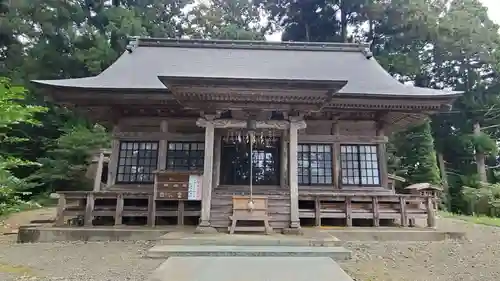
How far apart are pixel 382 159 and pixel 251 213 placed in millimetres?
4995

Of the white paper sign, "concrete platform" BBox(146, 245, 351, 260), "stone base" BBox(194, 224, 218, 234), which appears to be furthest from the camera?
the white paper sign

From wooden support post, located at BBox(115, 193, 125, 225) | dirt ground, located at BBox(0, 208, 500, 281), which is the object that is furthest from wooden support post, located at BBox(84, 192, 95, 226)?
dirt ground, located at BBox(0, 208, 500, 281)

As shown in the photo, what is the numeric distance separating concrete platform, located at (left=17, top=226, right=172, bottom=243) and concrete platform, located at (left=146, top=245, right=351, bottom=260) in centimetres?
159

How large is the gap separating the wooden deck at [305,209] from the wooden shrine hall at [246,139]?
0.03 m

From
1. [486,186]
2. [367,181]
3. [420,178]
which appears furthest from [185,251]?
[486,186]

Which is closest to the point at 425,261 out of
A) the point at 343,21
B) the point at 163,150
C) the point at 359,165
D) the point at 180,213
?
the point at 359,165

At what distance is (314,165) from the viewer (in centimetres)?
1037

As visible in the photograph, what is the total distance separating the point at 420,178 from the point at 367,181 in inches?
376

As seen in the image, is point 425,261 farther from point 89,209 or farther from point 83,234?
point 89,209

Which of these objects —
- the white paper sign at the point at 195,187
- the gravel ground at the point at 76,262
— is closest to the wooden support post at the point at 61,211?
the gravel ground at the point at 76,262

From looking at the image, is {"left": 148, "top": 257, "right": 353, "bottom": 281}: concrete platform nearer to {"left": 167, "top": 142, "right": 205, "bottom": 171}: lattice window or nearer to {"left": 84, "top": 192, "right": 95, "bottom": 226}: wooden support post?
{"left": 84, "top": 192, "right": 95, "bottom": 226}: wooden support post

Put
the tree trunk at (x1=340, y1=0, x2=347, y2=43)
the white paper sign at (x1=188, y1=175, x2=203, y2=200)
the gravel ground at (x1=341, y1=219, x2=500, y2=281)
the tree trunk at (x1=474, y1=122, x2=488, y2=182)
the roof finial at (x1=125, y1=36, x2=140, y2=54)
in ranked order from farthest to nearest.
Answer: the tree trunk at (x1=340, y1=0, x2=347, y2=43) → the tree trunk at (x1=474, y1=122, x2=488, y2=182) → the roof finial at (x1=125, y1=36, x2=140, y2=54) → the white paper sign at (x1=188, y1=175, x2=203, y2=200) → the gravel ground at (x1=341, y1=219, x2=500, y2=281)

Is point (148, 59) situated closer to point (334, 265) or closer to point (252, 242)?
point (252, 242)

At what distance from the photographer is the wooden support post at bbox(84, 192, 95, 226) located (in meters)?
8.10
